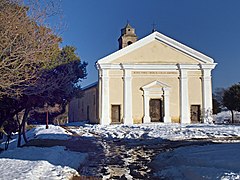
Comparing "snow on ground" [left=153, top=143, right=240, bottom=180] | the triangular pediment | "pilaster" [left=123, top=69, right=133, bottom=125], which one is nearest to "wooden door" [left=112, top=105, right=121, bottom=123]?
"pilaster" [left=123, top=69, right=133, bottom=125]

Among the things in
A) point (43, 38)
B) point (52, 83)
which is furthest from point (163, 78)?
point (43, 38)

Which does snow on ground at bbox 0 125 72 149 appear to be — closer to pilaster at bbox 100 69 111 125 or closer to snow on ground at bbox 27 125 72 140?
snow on ground at bbox 27 125 72 140

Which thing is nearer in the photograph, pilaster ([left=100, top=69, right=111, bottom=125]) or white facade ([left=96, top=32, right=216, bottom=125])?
pilaster ([left=100, top=69, right=111, bottom=125])

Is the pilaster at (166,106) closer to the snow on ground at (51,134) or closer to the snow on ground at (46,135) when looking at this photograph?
the snow on ground at (51,134)

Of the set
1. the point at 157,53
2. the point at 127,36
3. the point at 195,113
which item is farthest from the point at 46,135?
the point at 127,36

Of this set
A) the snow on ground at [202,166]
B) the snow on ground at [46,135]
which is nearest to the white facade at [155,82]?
the snow on ground at [46,135]

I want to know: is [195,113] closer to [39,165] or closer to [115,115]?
[115,115]

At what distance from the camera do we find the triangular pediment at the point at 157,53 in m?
28.1

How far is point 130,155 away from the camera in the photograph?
11281 millimetres

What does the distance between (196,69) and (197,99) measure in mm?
2672

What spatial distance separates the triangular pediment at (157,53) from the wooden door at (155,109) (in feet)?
11.6

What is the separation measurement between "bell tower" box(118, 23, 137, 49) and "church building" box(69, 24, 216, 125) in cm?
406

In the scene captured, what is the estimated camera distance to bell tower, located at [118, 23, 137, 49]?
105 ft

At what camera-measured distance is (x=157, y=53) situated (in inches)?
1118
